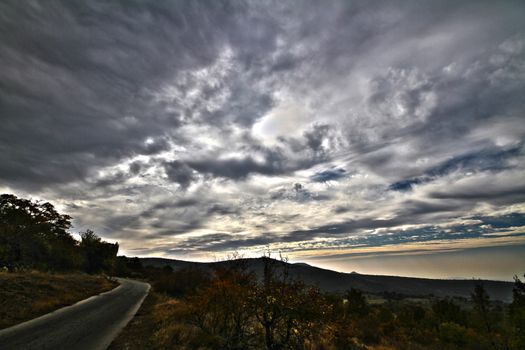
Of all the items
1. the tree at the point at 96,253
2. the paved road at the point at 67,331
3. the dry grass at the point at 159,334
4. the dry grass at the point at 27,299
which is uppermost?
Answer: the tree at the point at 96,253

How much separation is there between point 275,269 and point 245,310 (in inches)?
97.7

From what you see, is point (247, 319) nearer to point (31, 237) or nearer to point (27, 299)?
point (27, 299)

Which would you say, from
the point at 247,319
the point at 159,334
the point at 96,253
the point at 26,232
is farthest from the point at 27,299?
the point at 96,253

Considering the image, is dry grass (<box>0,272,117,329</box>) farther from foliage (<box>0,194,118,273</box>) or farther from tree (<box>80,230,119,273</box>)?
tree (<box>80,230,119,273</box>)

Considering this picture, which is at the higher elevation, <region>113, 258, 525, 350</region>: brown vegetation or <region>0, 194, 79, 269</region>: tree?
<region>0, 194, 79, 269</region>: tree

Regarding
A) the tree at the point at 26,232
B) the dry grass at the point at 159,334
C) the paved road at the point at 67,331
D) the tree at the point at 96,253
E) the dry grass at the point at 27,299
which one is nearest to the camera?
the paved road at the point at 67,331

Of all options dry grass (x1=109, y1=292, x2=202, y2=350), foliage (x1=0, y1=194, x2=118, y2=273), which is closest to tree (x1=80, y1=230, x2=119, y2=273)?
foliage (x1=0, y1=194, x2=118, y2=273)

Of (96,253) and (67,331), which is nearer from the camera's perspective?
(67,331)

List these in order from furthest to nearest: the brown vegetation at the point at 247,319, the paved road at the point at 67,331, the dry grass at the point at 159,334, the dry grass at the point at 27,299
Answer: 1. the dry grass at the point at 27,299
2. the dry grass at the point at 159,334
3. the brown vegetation at the point at 247,319
4. the paved road at the point at 67,331

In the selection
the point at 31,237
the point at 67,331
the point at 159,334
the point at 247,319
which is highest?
the point at 31,237

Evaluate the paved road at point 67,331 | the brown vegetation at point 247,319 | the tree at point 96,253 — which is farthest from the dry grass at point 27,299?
the tree at point 96,253

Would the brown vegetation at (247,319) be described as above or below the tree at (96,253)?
below

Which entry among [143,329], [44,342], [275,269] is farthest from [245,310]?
[44,342]

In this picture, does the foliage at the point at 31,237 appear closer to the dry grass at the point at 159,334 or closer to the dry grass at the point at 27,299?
the dry grass at the point at 27,299
